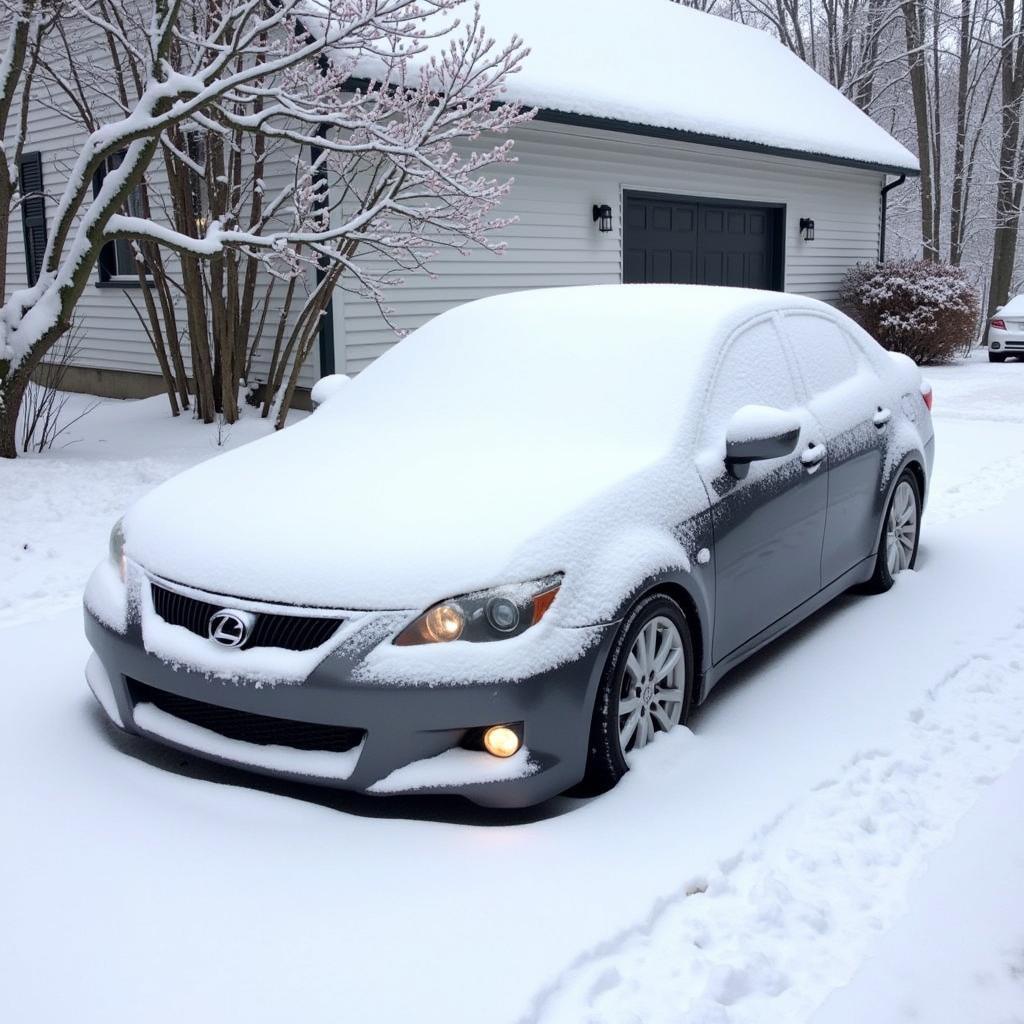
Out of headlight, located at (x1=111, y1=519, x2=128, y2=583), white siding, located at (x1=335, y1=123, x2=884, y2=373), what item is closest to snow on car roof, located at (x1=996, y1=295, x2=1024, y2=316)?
white siding, located at (x1=335, y1=123, x2=884, y2=373)

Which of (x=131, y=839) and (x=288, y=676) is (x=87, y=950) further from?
(x=288, y=676)

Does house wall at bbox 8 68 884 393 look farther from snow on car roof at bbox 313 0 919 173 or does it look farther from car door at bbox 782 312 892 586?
car door at bbox 782 312 892 586

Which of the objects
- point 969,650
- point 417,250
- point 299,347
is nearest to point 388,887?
point 969,650

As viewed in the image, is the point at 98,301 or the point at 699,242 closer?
the point at 98,301

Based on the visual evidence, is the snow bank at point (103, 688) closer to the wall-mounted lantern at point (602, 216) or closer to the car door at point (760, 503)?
the car door at point (760, 503)

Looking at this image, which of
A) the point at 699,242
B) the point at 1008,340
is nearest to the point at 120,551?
the point at 699,242

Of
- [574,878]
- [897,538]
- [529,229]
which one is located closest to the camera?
[574,878]

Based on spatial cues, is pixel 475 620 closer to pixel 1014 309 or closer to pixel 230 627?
pixel 230 627

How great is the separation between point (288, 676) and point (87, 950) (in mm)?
803

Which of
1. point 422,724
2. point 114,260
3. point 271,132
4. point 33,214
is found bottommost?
point 422,724

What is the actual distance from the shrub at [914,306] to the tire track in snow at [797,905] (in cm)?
1510

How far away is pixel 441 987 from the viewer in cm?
253

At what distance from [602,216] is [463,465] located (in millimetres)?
10868

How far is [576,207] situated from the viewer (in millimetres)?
13789
